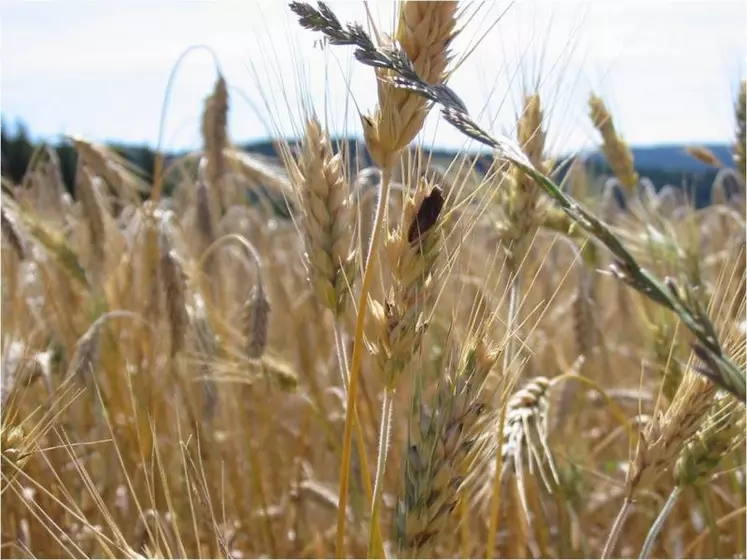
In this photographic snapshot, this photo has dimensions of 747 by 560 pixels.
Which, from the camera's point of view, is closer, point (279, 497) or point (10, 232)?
point (10, 232)

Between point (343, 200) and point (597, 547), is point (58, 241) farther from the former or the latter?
point (597, 547)

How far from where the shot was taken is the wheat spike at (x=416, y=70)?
68 centimetres

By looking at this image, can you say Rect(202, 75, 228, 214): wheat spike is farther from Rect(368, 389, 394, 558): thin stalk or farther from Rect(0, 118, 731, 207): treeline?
Rect(368, 389, 394, 558): thin stalk

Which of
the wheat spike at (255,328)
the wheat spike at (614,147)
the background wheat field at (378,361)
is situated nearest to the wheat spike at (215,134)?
the background wheat field at (378,361)

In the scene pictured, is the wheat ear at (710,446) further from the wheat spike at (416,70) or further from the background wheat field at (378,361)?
the wheat spike at (416,70)

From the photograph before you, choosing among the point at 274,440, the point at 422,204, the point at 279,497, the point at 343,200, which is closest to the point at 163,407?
the point at 274,440

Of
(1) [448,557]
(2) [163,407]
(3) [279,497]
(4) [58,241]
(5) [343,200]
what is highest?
(5) [343,200]

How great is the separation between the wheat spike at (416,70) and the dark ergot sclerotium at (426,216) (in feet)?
0.20

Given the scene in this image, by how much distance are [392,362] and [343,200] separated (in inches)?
8.4

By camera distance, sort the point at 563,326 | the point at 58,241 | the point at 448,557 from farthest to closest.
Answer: the point at 563,326, the point at 58,241, the point at 448,557

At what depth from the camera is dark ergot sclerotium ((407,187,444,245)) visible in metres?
0.69

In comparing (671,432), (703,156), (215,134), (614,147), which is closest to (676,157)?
(703,156)

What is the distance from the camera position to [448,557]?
5.13ft

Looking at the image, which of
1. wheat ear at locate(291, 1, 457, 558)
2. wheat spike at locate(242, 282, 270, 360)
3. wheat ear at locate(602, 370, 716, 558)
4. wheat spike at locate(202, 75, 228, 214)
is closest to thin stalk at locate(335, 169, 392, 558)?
wheat ear at locate(291, 1, 457, 558)
